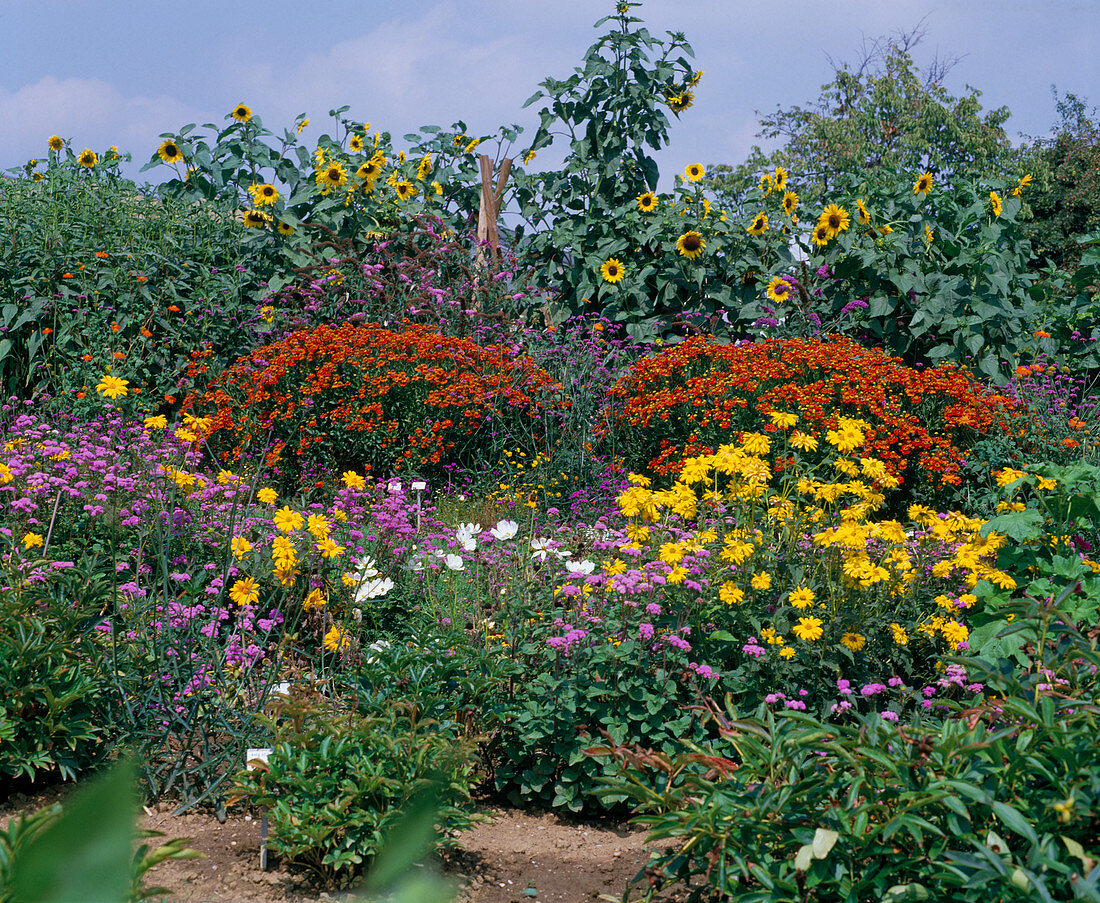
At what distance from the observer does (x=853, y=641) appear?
10.0 feet

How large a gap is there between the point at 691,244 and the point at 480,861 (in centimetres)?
613

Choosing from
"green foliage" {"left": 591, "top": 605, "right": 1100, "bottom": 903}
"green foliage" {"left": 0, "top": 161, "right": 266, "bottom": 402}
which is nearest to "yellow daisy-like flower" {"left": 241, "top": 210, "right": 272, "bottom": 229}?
"green foliage" {"left": 0, "top": 161, "right": 266, "bottom": 402}

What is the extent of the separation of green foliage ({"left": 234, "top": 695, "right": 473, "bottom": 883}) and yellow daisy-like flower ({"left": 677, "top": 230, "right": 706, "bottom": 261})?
19.8ft

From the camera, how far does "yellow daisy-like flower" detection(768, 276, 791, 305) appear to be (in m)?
7.68

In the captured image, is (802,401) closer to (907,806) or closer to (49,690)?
(907,806)

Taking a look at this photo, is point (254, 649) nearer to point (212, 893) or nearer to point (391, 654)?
point (391, 654)

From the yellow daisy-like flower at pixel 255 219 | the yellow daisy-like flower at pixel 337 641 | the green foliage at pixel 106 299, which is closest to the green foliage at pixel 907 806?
the yellow daisy-like flower at pixel 337 641

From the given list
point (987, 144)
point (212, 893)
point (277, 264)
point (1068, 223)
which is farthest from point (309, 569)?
point (987, 144)

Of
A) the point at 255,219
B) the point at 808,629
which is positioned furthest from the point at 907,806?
the point at 255,219

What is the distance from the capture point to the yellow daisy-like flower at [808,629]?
2.90 metres

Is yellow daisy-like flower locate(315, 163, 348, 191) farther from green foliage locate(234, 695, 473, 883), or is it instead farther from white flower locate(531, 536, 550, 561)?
green foliage locate(234, 695, 473, 883)

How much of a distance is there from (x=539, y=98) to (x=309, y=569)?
6.49 m

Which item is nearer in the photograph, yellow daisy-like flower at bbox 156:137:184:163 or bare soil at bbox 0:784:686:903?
bare soil at bbox 0:784:686:903

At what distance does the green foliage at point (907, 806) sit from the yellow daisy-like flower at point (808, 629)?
78cm
